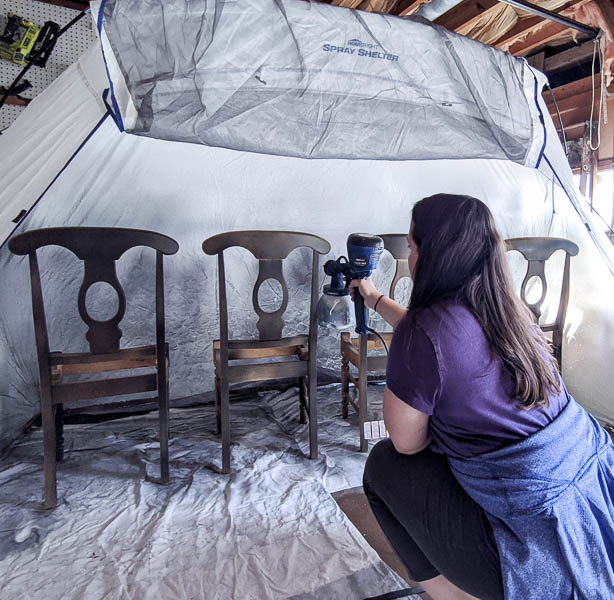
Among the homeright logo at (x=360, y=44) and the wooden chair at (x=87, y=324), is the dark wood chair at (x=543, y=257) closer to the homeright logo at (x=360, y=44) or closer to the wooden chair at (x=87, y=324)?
the homeright logo at (x=360, y=44)

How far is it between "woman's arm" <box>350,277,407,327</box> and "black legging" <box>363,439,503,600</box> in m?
0.31

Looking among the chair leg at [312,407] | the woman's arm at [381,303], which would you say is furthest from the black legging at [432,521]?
the chair leg at [312,407]

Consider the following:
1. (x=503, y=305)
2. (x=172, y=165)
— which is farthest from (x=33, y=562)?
(x=172, y=165)

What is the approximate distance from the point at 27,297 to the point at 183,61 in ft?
3.66

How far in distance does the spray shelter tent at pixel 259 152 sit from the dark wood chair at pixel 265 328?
0.43 meters

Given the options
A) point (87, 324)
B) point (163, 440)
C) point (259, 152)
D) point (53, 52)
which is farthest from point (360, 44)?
point (53, 52)

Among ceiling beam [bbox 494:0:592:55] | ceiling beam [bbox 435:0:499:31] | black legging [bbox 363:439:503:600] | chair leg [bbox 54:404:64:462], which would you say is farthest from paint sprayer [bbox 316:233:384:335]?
ceiling beam [bbox 494:0:592:55]

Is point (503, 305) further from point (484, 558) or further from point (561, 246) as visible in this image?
point (561, 246)

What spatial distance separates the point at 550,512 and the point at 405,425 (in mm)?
242

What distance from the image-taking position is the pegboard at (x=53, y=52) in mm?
2178

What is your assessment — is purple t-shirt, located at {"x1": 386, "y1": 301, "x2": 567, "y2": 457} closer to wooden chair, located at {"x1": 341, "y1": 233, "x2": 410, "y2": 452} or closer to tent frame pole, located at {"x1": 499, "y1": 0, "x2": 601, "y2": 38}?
wooden chair, located at {"x1": 341, "y1": 233, "x2": 410, "y2": 452}

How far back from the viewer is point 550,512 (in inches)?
24.9

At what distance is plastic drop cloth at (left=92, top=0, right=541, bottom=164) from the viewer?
126 centimetres

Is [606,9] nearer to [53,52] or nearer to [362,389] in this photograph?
[362,389]
